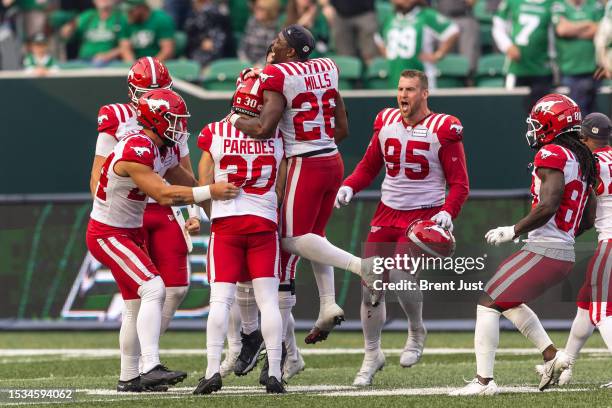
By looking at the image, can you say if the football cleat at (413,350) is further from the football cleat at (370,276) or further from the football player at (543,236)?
the football player at (543,236)

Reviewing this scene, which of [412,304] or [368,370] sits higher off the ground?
[412,304]

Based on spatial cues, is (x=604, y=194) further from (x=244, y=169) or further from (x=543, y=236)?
(x=244, y=169)

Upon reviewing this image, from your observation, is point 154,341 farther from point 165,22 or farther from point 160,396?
point 165,22

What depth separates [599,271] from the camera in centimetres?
841

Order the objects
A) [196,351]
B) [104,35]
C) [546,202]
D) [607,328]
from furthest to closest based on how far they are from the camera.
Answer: [104,35], [196,351], [607,328], [546,202]

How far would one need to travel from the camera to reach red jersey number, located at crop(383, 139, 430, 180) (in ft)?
Result: 29.3

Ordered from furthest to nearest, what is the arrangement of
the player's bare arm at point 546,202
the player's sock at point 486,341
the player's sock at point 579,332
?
the player's sock at point 579,332 → the player's sock at point 486,341 → the player's bare arm at point 546,202

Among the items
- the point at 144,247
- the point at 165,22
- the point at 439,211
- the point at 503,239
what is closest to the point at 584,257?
the point at 439,211

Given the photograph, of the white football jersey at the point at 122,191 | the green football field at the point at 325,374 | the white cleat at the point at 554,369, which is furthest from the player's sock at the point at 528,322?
the white football jersey at the point at 122,191

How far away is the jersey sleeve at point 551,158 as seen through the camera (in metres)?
7.72

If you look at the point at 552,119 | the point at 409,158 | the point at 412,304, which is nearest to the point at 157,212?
the point at 409,158

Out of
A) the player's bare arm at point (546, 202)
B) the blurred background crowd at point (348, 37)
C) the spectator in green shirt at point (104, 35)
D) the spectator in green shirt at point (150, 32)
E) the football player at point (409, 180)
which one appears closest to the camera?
the player's bare arm at point (546, 202)

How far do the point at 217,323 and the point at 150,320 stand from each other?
0.45 meters

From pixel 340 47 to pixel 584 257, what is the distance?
6.03m
